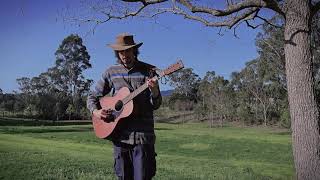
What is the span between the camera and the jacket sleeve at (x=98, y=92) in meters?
5.87

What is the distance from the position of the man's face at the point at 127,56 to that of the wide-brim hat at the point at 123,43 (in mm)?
54

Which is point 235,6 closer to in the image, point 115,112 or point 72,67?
point 115,112

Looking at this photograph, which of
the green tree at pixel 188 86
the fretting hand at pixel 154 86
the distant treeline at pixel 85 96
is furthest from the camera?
the green tree at pixel 188 86

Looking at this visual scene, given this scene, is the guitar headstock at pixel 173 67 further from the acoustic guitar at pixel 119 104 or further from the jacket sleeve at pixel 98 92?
the jacket sleeve at pixel 98 92

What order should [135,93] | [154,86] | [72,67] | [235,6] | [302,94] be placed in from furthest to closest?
[72,67] → [235,6] → [302,94] → [135,93] → [154,86]

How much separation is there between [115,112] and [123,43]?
0.73 m

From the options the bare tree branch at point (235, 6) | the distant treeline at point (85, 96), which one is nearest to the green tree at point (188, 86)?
the distant treeline at point (85, 96)

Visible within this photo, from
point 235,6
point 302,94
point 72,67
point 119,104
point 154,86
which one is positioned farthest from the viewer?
point 72,67

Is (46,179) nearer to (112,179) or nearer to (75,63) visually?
(112,179)

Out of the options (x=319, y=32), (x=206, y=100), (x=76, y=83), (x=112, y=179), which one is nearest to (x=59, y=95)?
(x=76, y=83)

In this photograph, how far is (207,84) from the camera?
3332 inches

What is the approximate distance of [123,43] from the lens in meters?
5.65

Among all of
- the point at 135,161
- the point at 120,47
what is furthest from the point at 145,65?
the point at 135,161

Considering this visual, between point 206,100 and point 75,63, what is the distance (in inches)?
821
